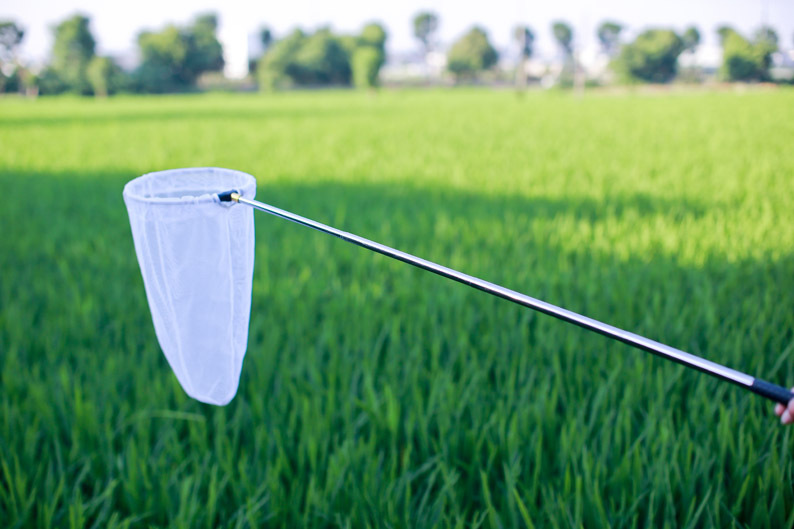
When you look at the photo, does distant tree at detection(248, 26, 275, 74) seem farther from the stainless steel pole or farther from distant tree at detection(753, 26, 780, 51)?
the stainless steel pole

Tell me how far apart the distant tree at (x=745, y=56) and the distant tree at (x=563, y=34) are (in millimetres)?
58478

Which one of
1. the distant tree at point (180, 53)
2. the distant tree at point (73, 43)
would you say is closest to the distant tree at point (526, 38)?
the distant tree at point (180, 53)

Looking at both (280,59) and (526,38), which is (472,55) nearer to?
(526,38)

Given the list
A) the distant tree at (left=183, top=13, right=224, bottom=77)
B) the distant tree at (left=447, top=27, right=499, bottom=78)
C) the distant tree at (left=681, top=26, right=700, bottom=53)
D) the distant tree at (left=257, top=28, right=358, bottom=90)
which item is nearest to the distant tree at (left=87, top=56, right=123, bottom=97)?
the distant tree at (left=183, top=13, right=224, bottom=77)

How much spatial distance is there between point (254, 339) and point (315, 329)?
0.71 ft

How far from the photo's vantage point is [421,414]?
1341mm

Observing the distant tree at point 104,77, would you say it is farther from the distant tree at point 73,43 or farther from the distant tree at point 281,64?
the distant tree at point 281,64

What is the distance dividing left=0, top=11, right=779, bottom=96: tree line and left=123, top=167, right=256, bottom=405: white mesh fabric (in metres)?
29.7

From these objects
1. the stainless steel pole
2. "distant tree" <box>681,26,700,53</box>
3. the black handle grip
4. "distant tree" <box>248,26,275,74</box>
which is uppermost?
"distant tree" <box>248,26,275,74</box>

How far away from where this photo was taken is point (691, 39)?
54.0 meters

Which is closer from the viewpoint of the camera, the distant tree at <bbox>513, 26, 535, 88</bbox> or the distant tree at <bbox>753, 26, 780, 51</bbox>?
the distant tree at <bbox>753, 26, 780, 51</bbox>

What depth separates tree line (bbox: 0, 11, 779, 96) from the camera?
3847cm

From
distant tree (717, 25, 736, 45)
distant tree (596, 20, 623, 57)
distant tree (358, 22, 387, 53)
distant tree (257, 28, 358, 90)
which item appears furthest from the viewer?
distant tree (596, 20, 623, 57)

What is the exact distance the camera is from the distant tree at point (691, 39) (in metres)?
51.1
